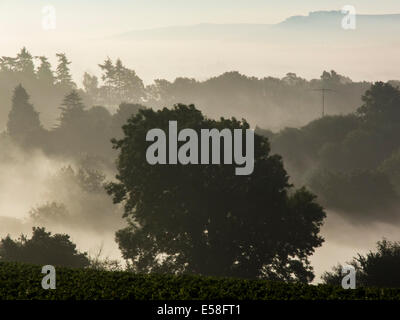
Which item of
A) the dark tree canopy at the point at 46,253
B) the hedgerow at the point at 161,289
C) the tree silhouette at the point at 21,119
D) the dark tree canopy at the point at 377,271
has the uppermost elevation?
the tree silhouette at the point at 21,119

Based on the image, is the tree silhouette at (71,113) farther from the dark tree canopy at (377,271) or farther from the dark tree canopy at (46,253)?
the dark tree canopy at (377,271)

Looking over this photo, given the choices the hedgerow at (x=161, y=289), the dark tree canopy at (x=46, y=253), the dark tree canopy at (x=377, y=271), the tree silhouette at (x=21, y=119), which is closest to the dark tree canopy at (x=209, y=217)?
the dark tree canopy at (x=46, y=253)

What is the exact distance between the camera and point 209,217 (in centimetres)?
5262

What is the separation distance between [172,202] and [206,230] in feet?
14.9

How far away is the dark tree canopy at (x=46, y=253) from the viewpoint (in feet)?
166

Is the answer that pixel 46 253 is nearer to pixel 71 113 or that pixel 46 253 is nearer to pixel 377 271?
pixel 377 271

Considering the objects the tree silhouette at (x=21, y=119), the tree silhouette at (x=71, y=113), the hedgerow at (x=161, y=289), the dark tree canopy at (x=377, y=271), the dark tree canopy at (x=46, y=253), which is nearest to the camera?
the hedgerow at (x=161, y=289)

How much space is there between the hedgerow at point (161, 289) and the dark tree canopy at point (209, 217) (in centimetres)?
1966

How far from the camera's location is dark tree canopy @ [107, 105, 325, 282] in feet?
170

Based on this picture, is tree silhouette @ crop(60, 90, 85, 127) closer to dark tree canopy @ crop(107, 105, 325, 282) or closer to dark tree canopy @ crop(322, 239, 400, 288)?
dark tree canopy @ crop(107, 105, 325, 282)

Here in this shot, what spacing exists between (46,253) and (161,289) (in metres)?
23.7

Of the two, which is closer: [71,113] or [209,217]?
[209,217]

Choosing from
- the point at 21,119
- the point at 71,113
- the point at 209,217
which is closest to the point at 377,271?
the point at 209,217
